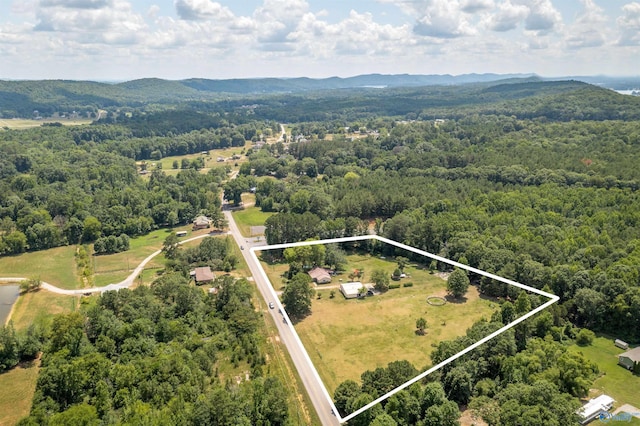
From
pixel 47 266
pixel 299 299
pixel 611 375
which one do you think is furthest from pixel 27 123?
pixel 611 375

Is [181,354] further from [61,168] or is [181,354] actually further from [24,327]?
[61,168]

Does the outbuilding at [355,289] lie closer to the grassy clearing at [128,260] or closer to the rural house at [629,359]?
the rural house at [629,359]

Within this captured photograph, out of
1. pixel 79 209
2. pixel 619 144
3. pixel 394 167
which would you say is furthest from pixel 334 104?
pixel 79 209

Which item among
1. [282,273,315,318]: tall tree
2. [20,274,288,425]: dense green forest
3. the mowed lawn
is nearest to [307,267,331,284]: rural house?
[282,273,315,318]: tall tree

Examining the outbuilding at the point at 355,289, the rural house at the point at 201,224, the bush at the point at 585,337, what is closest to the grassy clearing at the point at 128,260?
the rural house at the point at 201,224

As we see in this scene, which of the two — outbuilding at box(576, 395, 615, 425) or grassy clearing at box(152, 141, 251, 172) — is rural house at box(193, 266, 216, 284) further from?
grassy clearing at box(152, 141, 251, 172)

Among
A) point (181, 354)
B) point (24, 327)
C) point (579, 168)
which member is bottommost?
point (24, 327)
